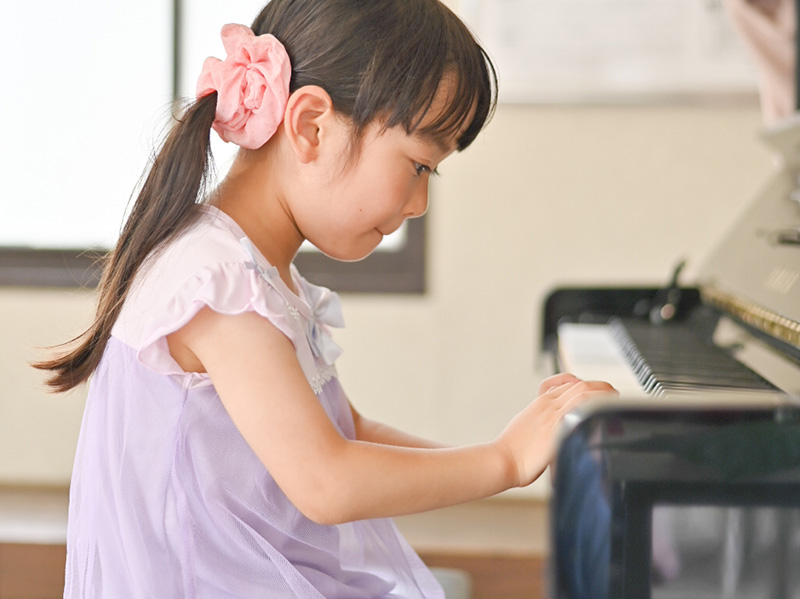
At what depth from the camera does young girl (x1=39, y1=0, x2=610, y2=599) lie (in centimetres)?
84

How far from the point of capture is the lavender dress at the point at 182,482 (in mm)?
831

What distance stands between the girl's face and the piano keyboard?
0.29 meters

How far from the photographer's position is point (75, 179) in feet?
8.52

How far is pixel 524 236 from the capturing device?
2.41m

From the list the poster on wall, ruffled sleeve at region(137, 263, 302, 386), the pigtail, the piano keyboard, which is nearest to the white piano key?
the piano keyboard

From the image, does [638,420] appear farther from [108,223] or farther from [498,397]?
[108,223]

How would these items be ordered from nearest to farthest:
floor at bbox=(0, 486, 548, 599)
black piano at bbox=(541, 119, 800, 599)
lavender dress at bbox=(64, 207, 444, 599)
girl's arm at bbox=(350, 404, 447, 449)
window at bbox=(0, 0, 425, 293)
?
black piano at bbox=(541, 119, 800, 599)
lavender dress at bbox=(64, 207, 444, 599)
girl's arm at bbox=(350, 404, 447, 449)
floor at bbox=(0, 486, 548, 599)
window at bbox=(0, 0, 425, 293)

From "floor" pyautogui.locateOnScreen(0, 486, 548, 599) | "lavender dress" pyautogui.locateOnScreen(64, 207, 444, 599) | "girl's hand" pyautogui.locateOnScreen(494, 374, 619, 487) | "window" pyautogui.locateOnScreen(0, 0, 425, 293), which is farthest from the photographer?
"window" pyautogui.locateOnScreen(0, 0, 425, 293)

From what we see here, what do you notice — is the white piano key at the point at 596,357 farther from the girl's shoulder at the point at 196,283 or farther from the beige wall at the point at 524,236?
the beige wall at the point at 524,236

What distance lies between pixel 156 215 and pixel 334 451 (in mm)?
312

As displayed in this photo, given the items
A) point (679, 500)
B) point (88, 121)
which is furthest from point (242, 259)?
point (88, 121)

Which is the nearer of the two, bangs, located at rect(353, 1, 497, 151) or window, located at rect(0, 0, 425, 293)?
bangs, located at rect(353, 1, 497, 151)

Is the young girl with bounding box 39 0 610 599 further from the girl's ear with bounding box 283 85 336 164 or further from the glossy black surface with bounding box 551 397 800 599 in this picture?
the glossy black surface with bounding box 551 397 800 599

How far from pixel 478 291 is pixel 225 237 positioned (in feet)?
5.39
